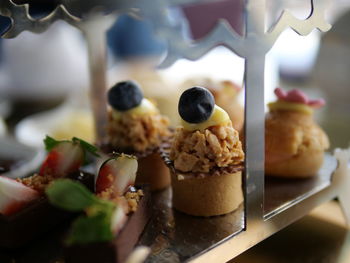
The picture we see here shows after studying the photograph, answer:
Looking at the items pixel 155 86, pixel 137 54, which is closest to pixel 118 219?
pixel 155 86

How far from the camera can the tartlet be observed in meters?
1.24

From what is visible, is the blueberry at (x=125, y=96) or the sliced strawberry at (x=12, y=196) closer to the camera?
the sliced strawberry at (x=12, y=196)

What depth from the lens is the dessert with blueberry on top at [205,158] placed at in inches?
39.6

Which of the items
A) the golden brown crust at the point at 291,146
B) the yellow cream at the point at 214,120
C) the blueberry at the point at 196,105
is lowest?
the golden brown crust at the point at 291,146

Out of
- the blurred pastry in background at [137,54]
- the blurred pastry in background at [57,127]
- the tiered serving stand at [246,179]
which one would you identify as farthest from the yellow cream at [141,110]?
the blurred pastry in background at [137,54]

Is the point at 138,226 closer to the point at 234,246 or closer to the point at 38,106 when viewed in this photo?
the point at 234,246

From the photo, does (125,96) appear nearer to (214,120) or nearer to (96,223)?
(214,120)

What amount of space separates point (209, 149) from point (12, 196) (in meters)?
0.43

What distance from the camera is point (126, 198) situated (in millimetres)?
944

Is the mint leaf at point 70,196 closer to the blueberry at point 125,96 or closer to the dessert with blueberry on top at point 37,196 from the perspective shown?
the dessert with blueberry on top at point 37,196

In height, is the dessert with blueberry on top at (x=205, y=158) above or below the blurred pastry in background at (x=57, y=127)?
above

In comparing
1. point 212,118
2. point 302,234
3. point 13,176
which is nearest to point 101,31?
point 13,176

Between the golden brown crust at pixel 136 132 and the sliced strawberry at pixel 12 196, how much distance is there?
34 cm

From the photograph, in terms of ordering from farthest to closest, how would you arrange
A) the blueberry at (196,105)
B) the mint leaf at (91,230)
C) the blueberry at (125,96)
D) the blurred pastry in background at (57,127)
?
the blurred pastry in background at (57,127)
the blueberry at (125,96)
the blueberry at (196,105)
the mint leaf at (91,230)
